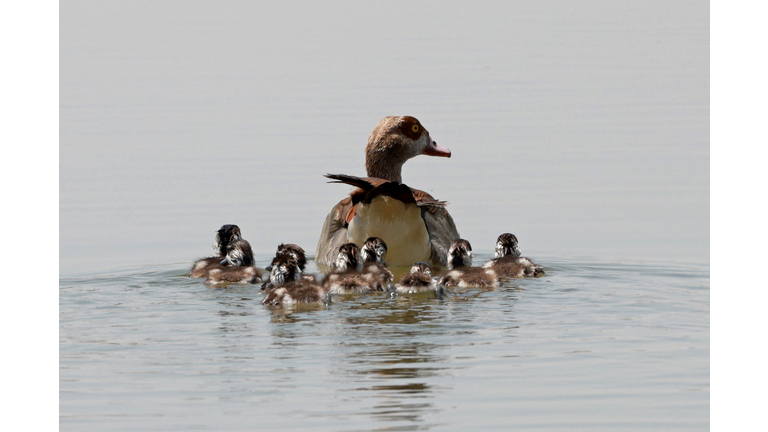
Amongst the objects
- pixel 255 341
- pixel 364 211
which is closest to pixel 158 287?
pixel 364 211

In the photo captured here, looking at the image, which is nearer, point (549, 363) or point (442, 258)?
point (549, 363)

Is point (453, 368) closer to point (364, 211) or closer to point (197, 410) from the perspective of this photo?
point (197, 410)

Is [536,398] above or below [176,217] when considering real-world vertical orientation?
below

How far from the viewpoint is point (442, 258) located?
11164mm

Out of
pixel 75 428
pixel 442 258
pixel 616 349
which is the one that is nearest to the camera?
pixel 75 428

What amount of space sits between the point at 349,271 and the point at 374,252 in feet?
1.69

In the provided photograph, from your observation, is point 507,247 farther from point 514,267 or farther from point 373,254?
point 373,254

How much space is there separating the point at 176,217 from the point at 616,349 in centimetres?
705

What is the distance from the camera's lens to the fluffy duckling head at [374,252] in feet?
33.8

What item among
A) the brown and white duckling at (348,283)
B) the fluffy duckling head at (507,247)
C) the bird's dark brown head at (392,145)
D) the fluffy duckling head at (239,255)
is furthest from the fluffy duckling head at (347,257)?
the bird's dark brown head at (392,145)

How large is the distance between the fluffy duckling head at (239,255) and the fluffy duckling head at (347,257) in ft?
3.22

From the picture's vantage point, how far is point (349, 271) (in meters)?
9.87

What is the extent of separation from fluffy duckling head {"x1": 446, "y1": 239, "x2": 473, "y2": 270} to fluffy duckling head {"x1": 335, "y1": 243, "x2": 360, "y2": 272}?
0.92 meters

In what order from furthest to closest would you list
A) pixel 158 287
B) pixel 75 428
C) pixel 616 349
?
pixel 158 287
pixel 616 349
pixel 75 428
